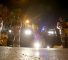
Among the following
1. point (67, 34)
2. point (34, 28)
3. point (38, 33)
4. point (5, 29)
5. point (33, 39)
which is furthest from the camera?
point (34, 28)

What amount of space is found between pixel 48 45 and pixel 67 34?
4366 mm

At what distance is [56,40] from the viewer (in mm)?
28797

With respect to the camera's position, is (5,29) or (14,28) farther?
(5,29)

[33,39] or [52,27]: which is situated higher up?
[52,27]

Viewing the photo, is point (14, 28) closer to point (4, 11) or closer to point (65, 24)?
point (4, 11)

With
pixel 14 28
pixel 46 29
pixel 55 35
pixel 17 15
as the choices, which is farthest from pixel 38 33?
pixel 14 28

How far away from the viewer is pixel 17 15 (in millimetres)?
26375

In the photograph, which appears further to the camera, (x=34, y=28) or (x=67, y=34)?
(x=34, y=28)

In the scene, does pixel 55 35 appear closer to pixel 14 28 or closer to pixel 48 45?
pixel 48 45

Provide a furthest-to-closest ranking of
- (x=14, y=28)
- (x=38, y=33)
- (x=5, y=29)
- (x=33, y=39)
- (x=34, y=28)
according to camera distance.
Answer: (x=34, y=28)
(x=38, y=33)
(x=33, y=39)
(x=5, y=29)
(x=14, y=28)

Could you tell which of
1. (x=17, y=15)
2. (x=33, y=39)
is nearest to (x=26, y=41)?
(x=33, y=39)

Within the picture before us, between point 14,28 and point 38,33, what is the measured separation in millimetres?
12646

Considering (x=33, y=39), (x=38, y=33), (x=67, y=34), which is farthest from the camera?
(x=38, y=33)

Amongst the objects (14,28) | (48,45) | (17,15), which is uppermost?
(17,15)
